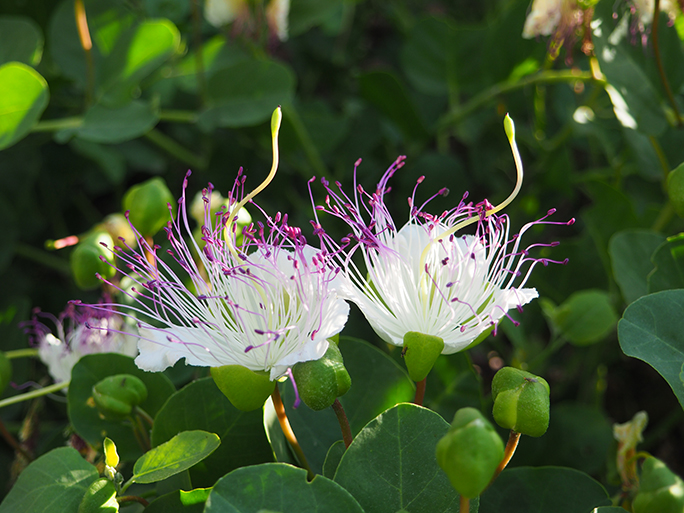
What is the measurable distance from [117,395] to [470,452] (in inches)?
21.6

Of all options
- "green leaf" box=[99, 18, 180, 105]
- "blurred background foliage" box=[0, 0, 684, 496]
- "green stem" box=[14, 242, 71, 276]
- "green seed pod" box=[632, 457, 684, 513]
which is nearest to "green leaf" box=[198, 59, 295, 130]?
"blurred background foliage" box=[0, 0, 684, 496]

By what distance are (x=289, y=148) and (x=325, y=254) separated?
3.01ft

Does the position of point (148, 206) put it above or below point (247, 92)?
below

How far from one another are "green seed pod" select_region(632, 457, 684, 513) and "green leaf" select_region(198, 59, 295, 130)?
3.68 feet

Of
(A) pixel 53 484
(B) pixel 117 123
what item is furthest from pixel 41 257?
(A) pixel 53 484

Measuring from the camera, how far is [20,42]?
4.56ft

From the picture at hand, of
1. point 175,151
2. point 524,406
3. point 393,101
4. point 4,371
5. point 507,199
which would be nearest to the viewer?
point 524,406

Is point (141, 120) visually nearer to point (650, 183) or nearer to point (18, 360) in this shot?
point (18, 360)

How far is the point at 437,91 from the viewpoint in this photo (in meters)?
1.77

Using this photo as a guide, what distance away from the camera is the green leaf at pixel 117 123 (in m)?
1.34

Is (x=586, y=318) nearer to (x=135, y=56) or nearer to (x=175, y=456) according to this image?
(x=175, y=456)

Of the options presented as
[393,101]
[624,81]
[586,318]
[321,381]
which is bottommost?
[586,318]

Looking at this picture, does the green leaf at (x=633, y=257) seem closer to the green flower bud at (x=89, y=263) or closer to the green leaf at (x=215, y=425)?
the green leaf at (x=215, y=425)

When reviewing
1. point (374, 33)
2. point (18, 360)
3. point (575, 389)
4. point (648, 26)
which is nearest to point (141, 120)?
point (18, 360)
